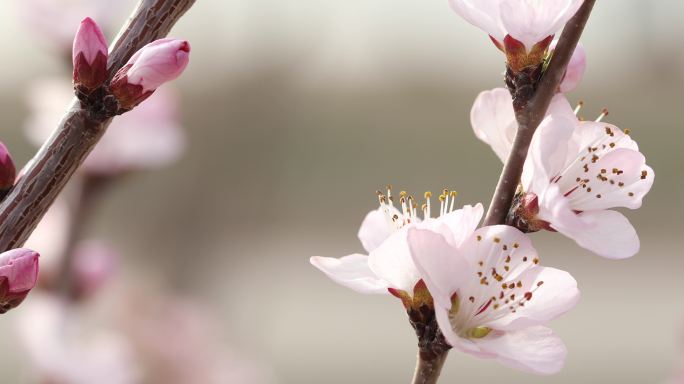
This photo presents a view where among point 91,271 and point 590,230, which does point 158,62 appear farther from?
point 91,271

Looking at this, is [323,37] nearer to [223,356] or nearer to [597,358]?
[223,356]

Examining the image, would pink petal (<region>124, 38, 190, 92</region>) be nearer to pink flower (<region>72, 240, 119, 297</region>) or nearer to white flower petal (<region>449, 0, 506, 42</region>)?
white flower petal (<region>449, 0, 506, 42</region>)

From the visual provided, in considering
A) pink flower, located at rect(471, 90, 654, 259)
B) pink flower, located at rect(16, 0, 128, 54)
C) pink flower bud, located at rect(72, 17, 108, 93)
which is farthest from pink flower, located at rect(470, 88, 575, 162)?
pink flower, located at rect(16, 0, 128, 54)

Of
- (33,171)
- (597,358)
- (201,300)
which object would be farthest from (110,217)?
(33,171)

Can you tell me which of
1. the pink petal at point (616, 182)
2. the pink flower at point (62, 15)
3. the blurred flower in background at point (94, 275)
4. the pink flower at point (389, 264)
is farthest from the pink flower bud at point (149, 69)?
the pink flower at point (62, 15)

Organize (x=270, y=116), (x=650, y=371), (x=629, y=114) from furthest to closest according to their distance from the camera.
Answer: (x=629, y=114)
(x=650, y=371)
(x=270, y=116)

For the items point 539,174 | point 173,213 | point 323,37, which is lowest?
point 173,213
